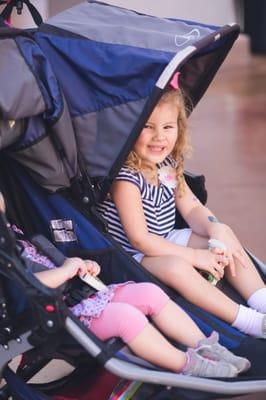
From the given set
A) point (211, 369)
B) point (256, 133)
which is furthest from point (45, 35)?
point (256, 133)

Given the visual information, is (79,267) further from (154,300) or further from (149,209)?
(149,209)

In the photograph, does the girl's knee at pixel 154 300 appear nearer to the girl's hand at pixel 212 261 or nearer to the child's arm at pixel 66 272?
the child's arm at pixel 66 272

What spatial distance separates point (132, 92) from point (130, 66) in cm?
8

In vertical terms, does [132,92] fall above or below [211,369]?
above

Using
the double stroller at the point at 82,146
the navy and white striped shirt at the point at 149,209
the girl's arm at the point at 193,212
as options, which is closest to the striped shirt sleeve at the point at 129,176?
the navy and white striped shirt at the point at 149,209

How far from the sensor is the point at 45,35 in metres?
2.92

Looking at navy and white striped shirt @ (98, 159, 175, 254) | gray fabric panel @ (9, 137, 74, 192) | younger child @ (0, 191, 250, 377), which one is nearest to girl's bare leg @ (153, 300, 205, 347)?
younger child @ (0, 191, 250, 377)

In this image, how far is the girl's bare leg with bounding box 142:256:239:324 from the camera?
2.88 meters

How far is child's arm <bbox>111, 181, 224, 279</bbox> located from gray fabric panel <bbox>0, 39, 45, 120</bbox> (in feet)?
1.51

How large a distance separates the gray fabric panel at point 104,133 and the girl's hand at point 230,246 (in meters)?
0.52

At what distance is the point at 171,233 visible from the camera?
3.21m

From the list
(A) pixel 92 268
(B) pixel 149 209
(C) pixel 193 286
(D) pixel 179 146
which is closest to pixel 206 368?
(C) pixel 193 286

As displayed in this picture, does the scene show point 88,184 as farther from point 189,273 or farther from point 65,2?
point 65,2

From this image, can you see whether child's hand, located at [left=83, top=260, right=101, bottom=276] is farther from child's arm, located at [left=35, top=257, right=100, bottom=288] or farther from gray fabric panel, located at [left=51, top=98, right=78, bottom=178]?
gray fabric panel, located at [left=51, top=98, right=78, bottom=178]
